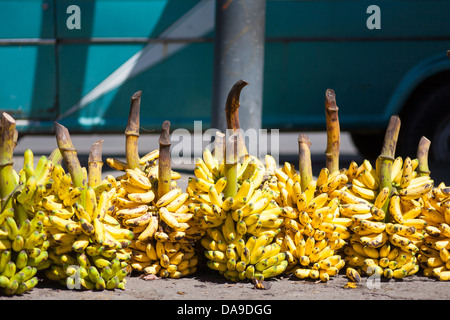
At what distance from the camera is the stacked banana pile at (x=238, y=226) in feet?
9.83

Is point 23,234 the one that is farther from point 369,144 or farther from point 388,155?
point 369,144

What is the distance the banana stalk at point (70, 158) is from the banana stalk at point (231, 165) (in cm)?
69

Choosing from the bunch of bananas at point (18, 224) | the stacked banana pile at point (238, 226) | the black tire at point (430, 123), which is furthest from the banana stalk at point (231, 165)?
the black tire at point (430, 123)

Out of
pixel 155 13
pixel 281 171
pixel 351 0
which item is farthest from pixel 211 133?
pixel 281 171

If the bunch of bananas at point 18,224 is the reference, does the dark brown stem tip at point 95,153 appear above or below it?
above

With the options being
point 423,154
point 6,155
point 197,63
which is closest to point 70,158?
point 6,155

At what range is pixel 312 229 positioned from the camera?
312 centimetres

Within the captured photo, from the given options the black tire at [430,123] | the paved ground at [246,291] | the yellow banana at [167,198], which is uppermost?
the black tire at [430,123]

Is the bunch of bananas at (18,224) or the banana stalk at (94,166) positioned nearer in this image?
the bunch of bananas at (18,224)

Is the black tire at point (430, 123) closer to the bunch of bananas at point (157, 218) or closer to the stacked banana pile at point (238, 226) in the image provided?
the stacked banana pile at point (238, 226)

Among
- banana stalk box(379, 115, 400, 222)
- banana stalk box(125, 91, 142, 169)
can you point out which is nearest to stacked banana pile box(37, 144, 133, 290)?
banana stalk box(125, 91, 142, 169)

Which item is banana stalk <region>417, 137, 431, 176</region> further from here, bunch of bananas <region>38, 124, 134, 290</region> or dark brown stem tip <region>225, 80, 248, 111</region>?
bunch of bananas <region>38, 124, 134, 290</region>

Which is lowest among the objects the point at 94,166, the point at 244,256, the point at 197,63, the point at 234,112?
the point at 244,256

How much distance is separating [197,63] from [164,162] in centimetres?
354
